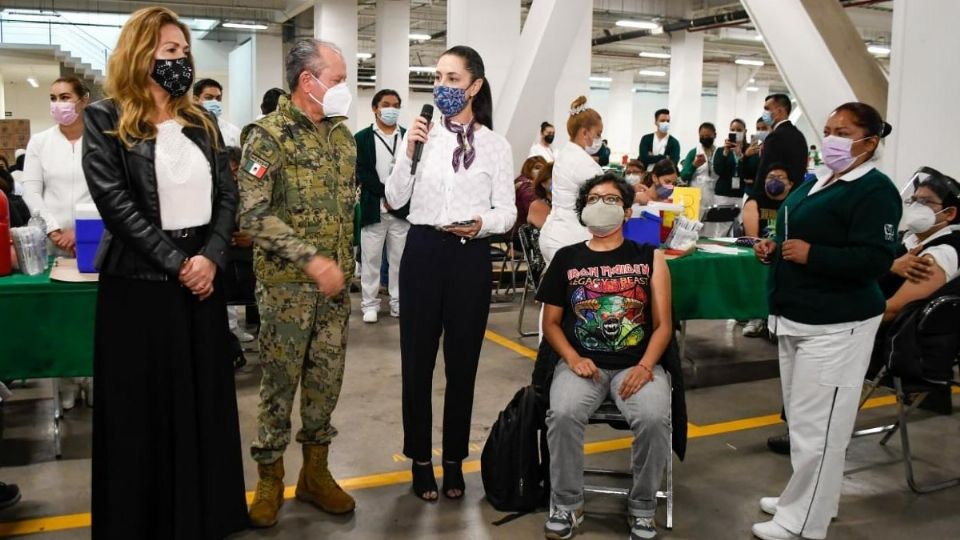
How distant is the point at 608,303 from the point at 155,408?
1633 mm

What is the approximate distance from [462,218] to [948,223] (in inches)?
84.8

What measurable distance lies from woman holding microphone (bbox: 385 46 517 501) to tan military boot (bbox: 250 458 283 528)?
517 mm

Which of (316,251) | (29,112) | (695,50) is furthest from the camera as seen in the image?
(29,112)

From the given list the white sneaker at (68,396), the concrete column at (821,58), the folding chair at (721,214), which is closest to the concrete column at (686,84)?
the folding chair at (721,214)

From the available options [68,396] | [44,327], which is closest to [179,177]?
[44,327]

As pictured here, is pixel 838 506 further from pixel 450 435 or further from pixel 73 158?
pixel 73 158

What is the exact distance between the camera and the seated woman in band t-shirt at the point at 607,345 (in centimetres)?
297

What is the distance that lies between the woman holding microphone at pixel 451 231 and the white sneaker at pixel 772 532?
1.15 metres

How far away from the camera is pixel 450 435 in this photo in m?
3.24

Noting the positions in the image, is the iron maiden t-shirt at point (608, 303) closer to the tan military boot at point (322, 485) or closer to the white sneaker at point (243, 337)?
the tan military boot at point (322, 485)

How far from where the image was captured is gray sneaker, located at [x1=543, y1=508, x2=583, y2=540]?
9.77 ft

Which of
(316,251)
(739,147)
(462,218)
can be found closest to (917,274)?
(462,218)

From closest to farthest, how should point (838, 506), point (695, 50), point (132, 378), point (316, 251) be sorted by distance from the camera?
point (132, 378) < point (316, 251) < point (838, 506) < point (695, 50)

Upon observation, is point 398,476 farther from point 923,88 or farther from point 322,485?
point 923,88
